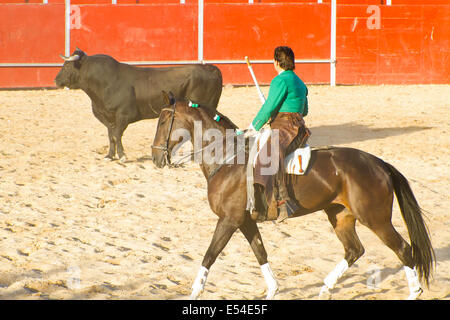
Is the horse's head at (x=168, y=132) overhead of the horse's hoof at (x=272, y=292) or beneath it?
overhead

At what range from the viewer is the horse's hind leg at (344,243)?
18.1ft

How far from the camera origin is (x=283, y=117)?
5398 mm

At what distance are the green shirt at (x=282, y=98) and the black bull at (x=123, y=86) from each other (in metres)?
5.64

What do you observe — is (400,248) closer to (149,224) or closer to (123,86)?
(149,224)

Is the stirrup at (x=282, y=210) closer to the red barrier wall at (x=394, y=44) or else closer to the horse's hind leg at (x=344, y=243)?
the horse's hind leg at (x=344, y=243)

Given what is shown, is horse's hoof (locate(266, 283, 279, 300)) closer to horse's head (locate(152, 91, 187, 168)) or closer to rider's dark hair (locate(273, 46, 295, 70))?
horse's head (locate(152, 91, 187, 168))

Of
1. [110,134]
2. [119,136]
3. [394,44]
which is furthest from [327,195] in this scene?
[394,44]

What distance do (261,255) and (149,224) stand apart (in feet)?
8.33

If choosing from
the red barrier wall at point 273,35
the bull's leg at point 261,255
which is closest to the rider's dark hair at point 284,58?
the bull's leg at point 261,255

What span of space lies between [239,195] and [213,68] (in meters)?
6.41

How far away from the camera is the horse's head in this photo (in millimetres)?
5473

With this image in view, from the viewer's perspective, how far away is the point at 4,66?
1706 cm

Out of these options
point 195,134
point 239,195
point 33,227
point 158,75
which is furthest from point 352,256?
point 158,75

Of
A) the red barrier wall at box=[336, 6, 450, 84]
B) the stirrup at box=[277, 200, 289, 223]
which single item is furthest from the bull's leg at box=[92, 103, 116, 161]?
the red barrier wall at box=[336, 6, 450, 84]
